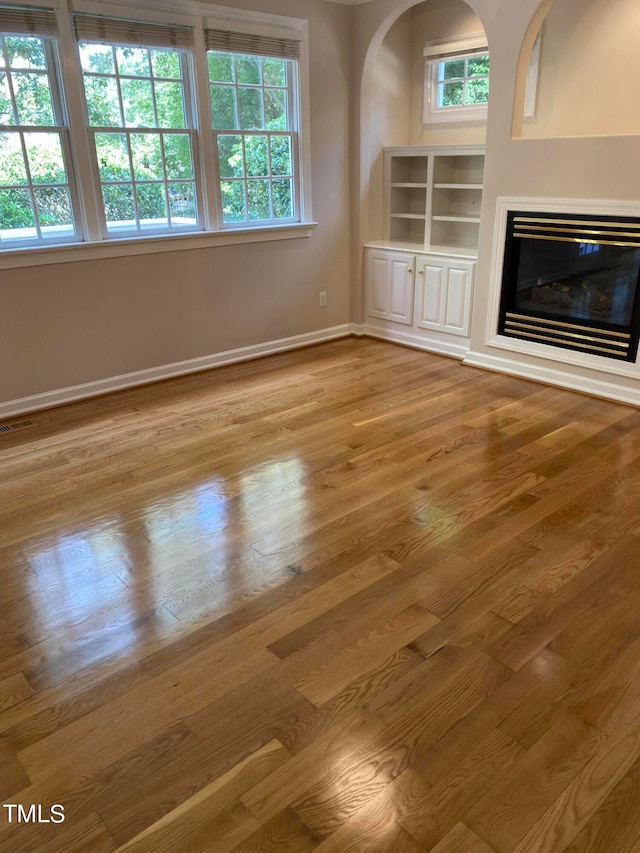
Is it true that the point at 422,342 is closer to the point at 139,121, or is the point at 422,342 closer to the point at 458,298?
the point at 458,298

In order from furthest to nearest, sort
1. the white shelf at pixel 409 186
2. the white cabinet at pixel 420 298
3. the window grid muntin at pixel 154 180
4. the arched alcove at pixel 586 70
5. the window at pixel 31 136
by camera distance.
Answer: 1. the white shelf at pixel 409 186
2. the white cabinet at pixel 420 298
3. the arched alcove at pixel 586 70
4. the window grid muntin at pixel 154 180
5. the window at pixel 31 136

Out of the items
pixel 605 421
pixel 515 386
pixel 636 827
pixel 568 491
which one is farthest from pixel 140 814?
pixel 515 386

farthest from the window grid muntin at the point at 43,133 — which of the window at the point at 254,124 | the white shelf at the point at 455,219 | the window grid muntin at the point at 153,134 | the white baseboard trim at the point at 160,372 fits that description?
the white shelf at the point at 455,219

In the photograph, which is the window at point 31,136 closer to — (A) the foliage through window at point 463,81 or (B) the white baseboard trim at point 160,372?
(B) the white baseboard trim at point 160,372

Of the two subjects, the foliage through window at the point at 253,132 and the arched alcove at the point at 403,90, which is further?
the arched alcove at the point at 403,90

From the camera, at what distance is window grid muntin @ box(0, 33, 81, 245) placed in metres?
3.69

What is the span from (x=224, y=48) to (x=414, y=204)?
2155 millimetres

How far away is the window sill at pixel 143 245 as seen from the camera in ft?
12.8

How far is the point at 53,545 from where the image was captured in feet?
8.87

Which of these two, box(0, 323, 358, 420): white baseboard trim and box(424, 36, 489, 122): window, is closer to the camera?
box(0, 323, 358, 420): white baseboard trim

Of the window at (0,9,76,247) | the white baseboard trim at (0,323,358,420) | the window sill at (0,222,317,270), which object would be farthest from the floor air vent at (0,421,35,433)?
the window at (0,9,76,247)

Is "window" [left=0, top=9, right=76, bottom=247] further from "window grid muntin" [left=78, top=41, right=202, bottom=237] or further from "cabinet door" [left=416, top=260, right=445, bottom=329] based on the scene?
"cabinet door" [left=416, top=260, right=445, bottom=329]

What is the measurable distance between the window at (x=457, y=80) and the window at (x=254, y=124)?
1313 mm

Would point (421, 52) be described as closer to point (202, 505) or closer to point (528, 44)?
point (528, 44)
